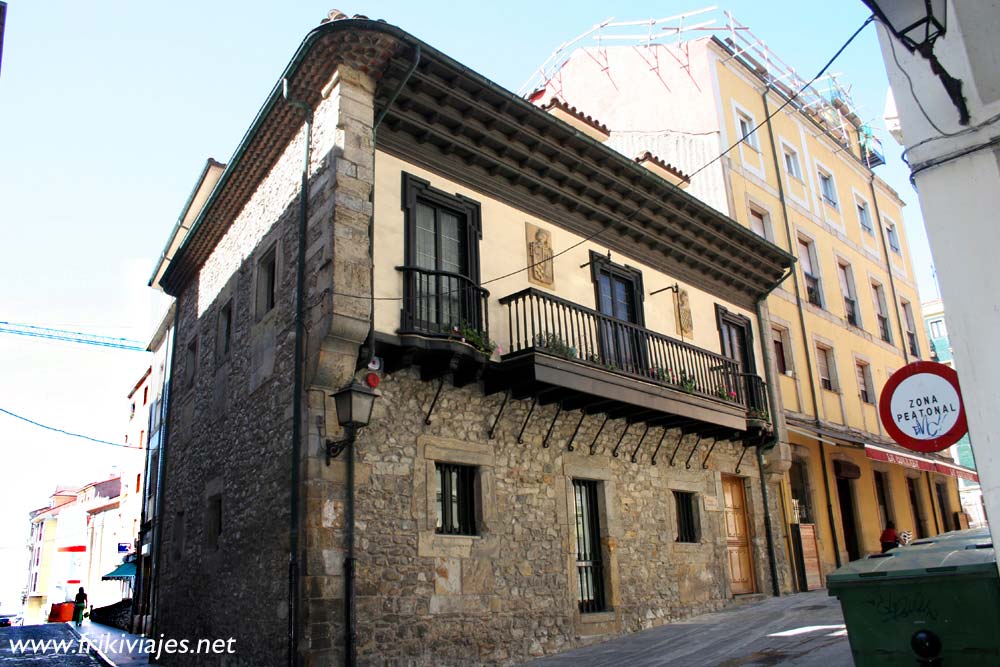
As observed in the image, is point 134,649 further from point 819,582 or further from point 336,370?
point 819,582

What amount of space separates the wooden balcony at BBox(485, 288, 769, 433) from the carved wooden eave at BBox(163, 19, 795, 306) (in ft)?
5.82

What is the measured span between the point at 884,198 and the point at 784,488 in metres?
13.8

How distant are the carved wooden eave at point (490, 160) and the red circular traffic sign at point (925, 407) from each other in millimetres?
6758

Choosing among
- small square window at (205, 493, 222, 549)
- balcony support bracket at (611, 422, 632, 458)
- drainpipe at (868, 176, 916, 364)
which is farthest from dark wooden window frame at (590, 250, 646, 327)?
drainpipe at (868, 176, 916, 364)

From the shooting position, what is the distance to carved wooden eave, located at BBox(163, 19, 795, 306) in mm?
9516

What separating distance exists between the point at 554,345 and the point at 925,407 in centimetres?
571

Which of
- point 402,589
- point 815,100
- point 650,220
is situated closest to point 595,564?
point 402,589

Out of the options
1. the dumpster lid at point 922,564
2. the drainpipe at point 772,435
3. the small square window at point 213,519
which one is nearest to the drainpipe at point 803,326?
the drainpipe at point 772,435

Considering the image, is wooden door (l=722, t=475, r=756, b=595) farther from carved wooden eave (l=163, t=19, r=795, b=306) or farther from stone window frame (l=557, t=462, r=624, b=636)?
carved wooden eave (l=163, t=19, r=795, b=306)

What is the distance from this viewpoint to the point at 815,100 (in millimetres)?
22938

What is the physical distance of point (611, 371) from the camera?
1077cm

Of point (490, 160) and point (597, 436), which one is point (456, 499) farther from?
point (490, 160)

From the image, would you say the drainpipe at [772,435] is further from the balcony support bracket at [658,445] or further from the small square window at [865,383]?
the small square window at [865,383]

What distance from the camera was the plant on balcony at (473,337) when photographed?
9289 mm
